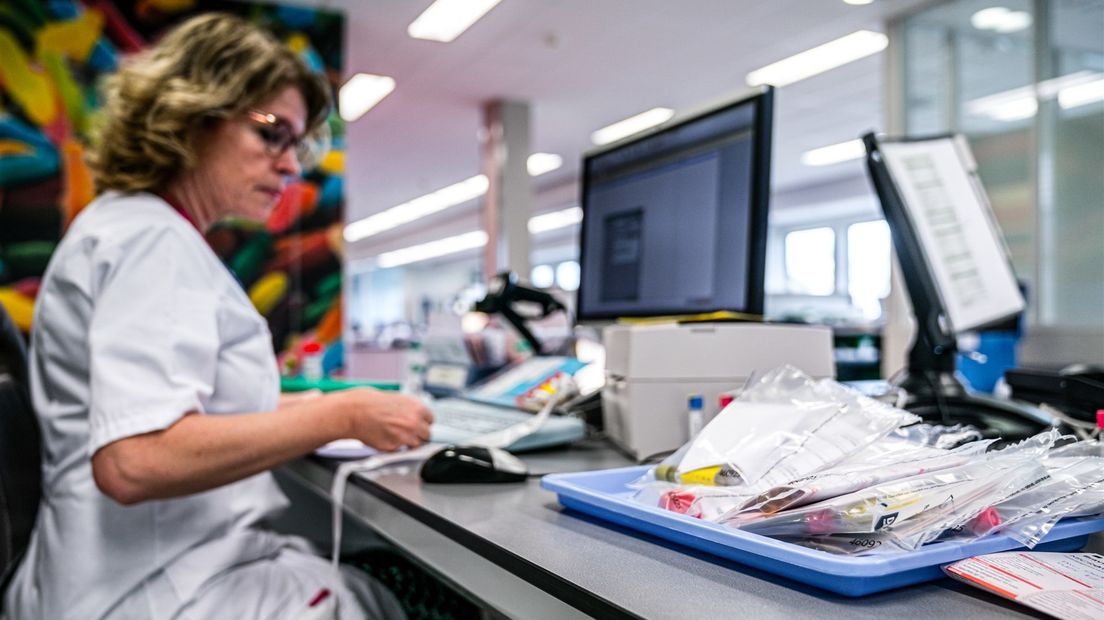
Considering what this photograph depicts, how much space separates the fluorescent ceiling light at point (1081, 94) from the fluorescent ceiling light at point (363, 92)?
4432 mm

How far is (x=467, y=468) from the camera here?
0.89 meters

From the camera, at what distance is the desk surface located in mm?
478

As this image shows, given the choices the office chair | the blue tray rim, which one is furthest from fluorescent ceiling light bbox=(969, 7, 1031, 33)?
the office chair

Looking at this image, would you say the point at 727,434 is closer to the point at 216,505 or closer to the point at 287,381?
the point at 216,505

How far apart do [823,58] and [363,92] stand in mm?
3544

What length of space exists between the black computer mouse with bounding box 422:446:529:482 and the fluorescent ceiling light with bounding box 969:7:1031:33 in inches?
188

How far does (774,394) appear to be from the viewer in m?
0.75

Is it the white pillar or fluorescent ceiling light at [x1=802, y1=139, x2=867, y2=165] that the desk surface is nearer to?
the white pillar

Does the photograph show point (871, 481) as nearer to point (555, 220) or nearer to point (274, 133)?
point (274, 133)

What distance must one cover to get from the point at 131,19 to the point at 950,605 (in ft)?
16.2

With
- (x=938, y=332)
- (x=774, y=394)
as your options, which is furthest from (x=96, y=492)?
(x=938, y=332)

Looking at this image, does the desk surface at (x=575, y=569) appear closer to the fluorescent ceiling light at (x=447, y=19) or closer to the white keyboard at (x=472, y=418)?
the white keyboard at (x=472, y=418)

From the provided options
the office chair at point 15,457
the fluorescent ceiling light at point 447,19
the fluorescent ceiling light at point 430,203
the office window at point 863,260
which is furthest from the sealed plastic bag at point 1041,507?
the office window at point 863,260

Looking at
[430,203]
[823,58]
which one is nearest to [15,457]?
[823,58]
